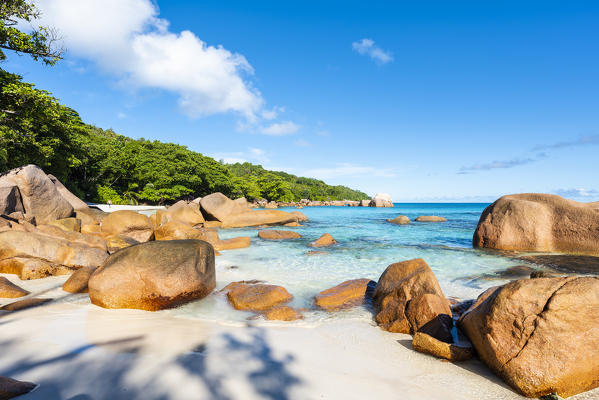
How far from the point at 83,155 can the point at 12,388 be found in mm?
33045

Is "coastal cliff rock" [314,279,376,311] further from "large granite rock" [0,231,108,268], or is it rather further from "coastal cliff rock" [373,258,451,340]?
"large granite rock" [0,231,108,268]

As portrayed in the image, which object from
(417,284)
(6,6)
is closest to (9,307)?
(417,284)

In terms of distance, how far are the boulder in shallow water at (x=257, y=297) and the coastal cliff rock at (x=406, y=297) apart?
1822mm

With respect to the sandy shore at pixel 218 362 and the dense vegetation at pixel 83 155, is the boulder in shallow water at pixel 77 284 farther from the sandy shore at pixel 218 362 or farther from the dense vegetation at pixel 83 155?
the dense vegetation at pixel 83 155

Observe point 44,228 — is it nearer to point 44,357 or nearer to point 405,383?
point 44,357

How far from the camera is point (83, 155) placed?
27.8 m

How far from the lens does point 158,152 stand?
43.1 m

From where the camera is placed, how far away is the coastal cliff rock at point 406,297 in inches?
150

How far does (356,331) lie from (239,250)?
740 centimetres

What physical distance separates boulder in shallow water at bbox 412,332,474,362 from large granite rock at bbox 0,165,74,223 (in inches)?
575

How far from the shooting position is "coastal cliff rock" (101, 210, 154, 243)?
10.9 metres

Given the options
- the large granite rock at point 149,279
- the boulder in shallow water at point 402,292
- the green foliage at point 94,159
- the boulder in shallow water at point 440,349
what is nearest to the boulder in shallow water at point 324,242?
the boulder in shallow water at point 402,292

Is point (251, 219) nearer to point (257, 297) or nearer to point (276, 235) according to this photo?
point (276, 235)

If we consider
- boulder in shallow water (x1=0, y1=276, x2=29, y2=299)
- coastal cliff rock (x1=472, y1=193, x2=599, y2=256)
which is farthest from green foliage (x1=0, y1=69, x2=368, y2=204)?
coastal cliff rock (x1=472, y1=193, x2=599, y2=256)
